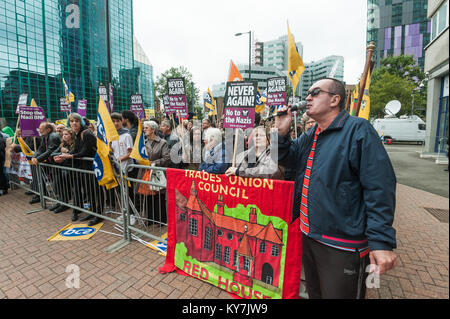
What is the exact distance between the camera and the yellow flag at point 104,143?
4.18 meters

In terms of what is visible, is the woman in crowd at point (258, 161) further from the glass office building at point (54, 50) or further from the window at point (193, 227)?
the glass office building at point (54, 50)

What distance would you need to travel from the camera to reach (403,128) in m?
23.8

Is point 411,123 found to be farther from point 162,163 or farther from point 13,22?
point 13,22

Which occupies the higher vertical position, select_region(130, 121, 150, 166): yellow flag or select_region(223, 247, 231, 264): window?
select_region(130, 121, 150, 166): yellow flag

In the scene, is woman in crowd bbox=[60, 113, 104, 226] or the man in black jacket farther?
the man in black jacket

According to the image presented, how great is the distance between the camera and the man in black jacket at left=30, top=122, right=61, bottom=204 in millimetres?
5719

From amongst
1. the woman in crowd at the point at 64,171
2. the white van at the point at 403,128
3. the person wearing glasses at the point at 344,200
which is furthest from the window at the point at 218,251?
the white van at the point at 403,128

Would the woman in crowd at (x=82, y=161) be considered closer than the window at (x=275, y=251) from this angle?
No

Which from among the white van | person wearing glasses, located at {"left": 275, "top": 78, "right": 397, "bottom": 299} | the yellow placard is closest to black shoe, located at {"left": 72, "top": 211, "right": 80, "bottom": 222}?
the yellow placard

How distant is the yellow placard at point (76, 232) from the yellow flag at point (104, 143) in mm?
1133

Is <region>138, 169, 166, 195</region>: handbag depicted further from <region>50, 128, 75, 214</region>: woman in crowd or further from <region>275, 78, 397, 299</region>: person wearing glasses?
<region>275, 78, 397, 299</region>: person wearing glasses

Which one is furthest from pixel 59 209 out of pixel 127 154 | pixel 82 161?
pixel 127 154

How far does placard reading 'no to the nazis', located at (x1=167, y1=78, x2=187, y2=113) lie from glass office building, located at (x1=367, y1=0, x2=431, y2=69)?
64976 millimetres

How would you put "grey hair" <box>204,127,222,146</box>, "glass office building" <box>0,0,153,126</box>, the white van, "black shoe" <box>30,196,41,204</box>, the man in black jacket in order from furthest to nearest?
"glass office building" <box>0,0,153,126</box> → the white van → "black shoe" <box>30,196,41,204</box> → the man in black jacket → "grey hair" <box>204,127,222,146</box>
